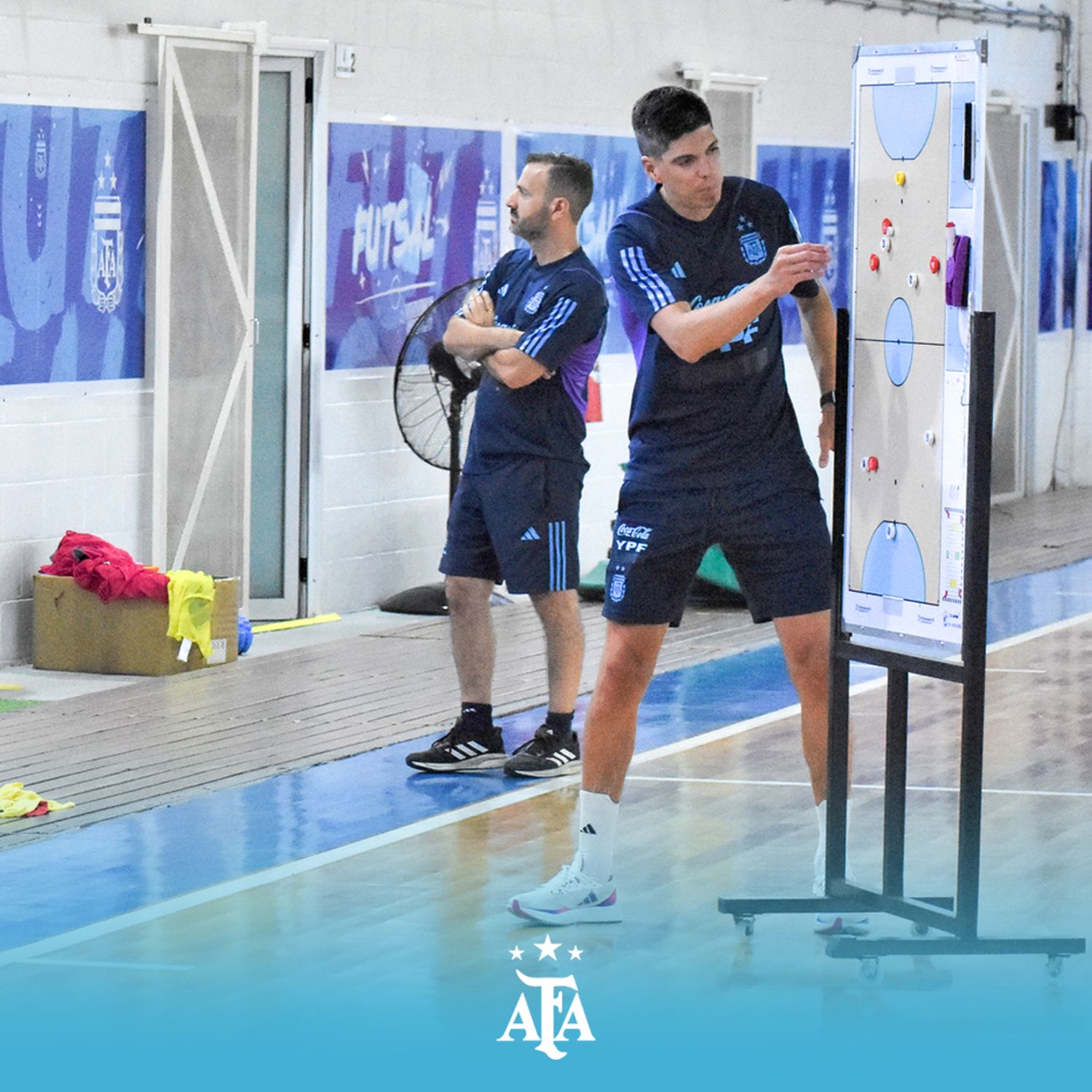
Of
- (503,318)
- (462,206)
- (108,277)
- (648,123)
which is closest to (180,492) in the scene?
(108,277)

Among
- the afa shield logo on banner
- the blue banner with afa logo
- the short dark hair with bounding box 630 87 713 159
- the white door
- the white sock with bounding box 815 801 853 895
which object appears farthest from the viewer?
the white door

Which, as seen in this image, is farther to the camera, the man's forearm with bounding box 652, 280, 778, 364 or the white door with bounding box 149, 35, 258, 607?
the white door with bounding box 149, 35, 258, 607

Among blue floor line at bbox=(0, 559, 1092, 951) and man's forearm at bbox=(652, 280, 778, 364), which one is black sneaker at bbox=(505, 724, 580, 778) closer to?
blue floor line at bbox=(0, 559, 1092, 951)

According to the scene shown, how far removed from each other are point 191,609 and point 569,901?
411 centimetres

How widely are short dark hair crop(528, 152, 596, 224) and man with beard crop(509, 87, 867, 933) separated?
178 cm

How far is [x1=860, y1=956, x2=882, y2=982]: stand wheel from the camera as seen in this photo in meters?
5.21

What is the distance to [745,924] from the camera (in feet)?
18.2

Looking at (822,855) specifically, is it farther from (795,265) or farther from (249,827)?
(249,827)

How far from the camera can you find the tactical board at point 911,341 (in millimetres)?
4957

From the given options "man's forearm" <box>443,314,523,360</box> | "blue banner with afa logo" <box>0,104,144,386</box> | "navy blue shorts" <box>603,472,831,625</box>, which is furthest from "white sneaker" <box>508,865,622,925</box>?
"blue banner with afa logo" <box>0,104,144,386</box>

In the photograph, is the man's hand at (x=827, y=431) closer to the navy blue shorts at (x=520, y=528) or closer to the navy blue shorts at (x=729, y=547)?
the navy blue shorts at (x=729, y=547)

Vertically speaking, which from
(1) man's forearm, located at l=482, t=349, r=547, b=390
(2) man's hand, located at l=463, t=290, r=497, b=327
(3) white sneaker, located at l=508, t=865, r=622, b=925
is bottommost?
(3) white sneaker, located at l=508, t=865, r=622, b=925

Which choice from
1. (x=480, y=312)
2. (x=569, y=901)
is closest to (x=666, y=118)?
(x=569, y=901)

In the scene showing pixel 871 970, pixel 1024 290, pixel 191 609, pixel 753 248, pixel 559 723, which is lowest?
pixel 871 970
